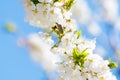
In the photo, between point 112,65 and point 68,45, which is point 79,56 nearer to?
point 68,45

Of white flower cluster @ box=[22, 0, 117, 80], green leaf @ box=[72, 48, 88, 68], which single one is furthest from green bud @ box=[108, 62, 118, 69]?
green leaf @ box=[72, 48, 88, 68]

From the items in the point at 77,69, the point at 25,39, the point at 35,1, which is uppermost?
the point at 25,39

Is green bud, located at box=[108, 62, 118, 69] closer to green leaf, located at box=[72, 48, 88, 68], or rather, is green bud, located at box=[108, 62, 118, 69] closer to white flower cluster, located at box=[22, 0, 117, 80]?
white flower cluster, located at box=[22, 0, 117, 80]

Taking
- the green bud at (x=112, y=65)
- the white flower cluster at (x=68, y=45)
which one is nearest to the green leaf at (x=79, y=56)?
the white flower cluster at (x=68, y=45)

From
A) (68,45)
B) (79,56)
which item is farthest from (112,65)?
(68,45)

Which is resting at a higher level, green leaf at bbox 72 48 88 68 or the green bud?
green leaf at bbox 72 48 88 68

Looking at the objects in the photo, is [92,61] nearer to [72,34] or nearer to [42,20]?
[72,34]

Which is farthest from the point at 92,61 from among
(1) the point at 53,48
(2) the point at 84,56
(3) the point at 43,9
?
(3) the point at 43,9

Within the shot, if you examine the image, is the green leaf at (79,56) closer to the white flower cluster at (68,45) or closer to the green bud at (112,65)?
the white flower cluster at (68,45)
